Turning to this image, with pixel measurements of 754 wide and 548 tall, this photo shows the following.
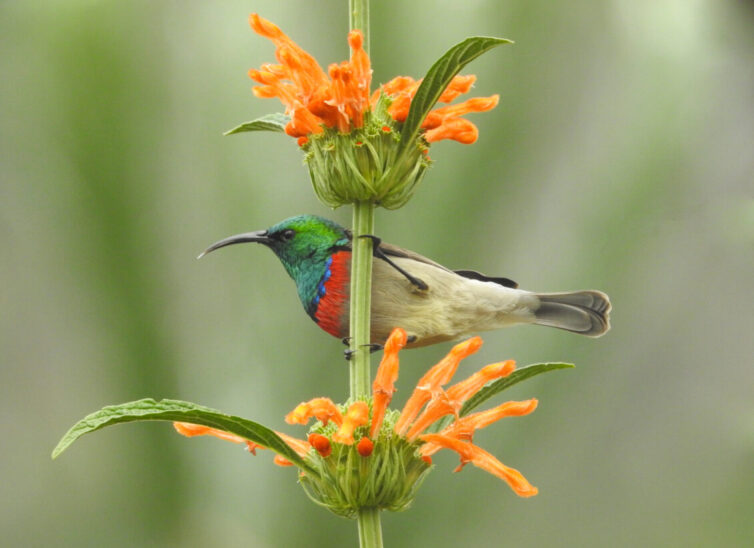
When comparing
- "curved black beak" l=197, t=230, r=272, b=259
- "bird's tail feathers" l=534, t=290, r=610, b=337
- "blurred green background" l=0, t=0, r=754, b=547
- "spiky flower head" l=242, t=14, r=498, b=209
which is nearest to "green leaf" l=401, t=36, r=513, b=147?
"spiky flower head" l=242, t=14, r=498, b=209

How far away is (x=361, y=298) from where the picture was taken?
553mm

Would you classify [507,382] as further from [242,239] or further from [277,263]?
[277,263]

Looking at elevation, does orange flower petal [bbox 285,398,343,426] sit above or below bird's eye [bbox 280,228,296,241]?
below

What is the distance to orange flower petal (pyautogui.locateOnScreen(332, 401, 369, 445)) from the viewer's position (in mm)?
502

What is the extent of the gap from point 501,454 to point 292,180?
3.11ft

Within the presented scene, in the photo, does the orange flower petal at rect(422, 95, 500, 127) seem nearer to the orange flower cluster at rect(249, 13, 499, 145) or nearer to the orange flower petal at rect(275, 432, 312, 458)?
the orange flower cluster at rect(249, 13, 499, 145)

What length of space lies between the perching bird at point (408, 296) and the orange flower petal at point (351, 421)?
12 cm

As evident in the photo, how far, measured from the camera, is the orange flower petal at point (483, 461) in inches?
20.7

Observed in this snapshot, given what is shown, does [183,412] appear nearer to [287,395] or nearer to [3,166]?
[287,395]

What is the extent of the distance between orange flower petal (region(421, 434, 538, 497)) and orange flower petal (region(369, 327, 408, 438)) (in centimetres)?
3

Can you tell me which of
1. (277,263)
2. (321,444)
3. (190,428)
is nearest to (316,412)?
(321,444)

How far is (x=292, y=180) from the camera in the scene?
2287 millimetres

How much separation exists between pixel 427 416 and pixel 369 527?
0.27 ft

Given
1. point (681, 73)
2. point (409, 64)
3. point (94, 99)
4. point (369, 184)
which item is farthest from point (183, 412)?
point (681, 73)
